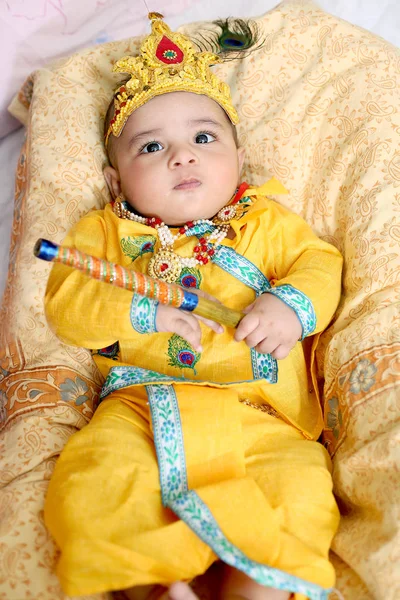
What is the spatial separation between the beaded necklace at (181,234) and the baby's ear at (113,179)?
15 centimetres

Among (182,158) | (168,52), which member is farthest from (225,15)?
(182,158)

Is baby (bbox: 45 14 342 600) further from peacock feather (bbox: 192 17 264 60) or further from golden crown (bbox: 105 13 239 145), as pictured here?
peacock feather (bbox: 192 17 264 60)

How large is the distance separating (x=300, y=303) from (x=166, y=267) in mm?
302

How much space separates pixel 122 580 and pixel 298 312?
2.06ft

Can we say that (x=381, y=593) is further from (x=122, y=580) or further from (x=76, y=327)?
(x=76, y=327)

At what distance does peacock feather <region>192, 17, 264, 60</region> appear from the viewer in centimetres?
175

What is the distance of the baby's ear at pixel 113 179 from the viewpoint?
163cm

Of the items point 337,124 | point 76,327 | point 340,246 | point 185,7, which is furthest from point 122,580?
point 185,7

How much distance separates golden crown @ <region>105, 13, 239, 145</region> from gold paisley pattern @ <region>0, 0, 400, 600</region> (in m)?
0.20

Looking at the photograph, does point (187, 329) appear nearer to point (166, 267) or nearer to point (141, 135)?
point (166, 267)

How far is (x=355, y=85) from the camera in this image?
5.31 ft

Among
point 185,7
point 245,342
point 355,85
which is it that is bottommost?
point 245,342

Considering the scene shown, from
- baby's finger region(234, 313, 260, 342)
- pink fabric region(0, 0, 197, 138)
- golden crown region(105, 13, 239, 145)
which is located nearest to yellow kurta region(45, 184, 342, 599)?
baby's finger region(234, 313, 260, 342)

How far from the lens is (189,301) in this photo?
1068 millimetres
